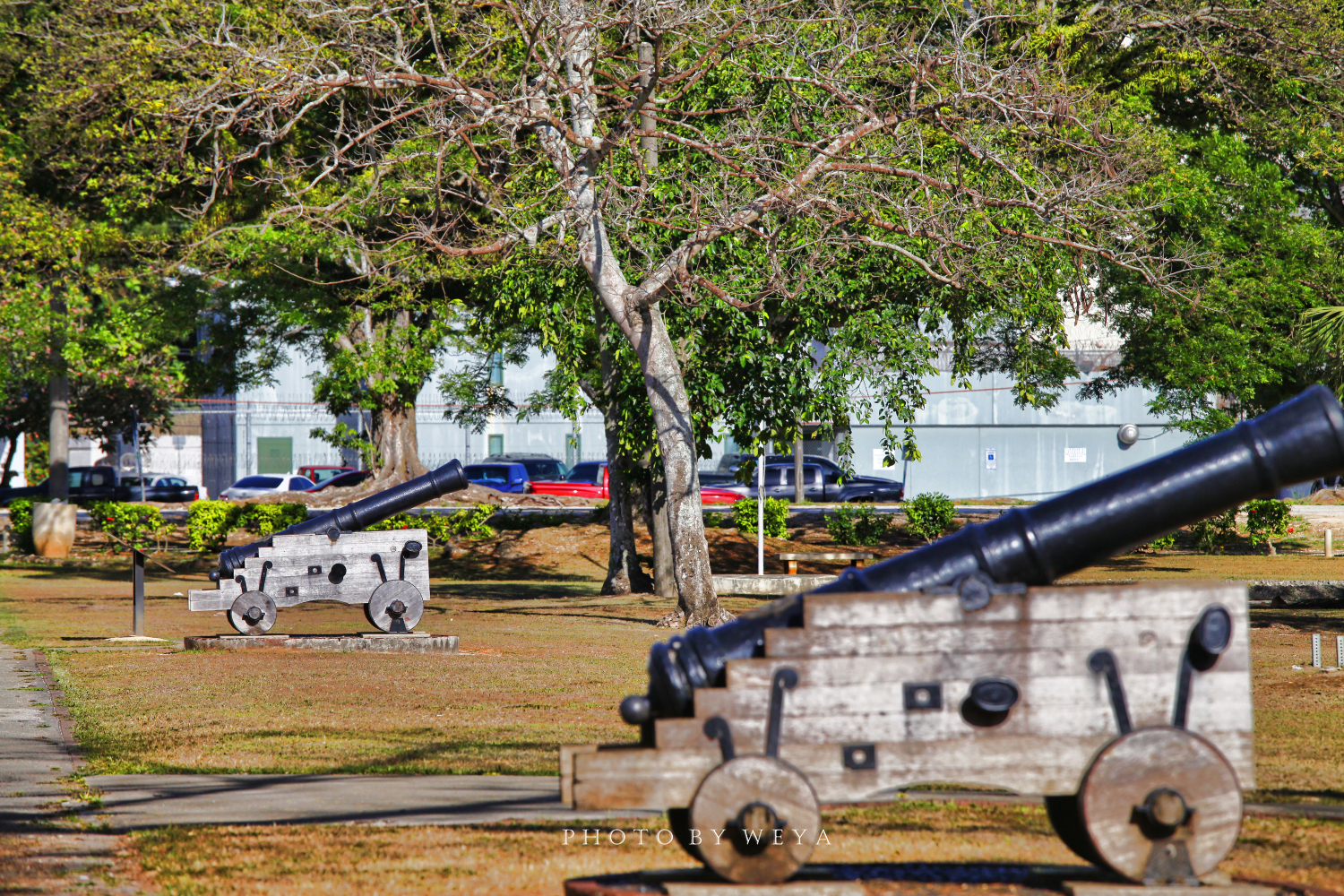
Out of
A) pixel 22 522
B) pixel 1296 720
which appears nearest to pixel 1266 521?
pixel 1296 720

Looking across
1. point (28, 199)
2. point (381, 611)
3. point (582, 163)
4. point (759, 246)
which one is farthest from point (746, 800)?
point (28, 199)

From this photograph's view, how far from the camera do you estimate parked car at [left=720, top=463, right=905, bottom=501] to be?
4097cm

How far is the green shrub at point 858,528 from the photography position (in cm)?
2747

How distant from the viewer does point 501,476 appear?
140ft

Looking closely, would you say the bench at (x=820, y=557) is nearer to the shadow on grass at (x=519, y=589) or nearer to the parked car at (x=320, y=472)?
the shadow on grass at (x=519, y=589)

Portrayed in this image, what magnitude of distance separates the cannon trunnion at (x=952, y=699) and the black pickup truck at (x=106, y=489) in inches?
1744

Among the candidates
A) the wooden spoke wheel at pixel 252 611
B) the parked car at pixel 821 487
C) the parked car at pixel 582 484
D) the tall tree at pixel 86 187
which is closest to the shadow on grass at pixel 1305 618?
the wooden spoke wheel at pixel 252 611

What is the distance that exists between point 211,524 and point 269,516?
3.89ft

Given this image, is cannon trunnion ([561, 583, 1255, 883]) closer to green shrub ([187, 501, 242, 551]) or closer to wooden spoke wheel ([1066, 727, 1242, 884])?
wooden spoke wheel ([1066, 727, 1242, 884])

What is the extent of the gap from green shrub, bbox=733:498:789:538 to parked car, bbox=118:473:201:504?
28759mm

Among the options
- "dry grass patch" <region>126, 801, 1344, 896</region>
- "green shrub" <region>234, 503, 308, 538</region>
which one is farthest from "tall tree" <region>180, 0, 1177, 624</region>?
"green shrub" <region>234, 503, 308, 538</region>

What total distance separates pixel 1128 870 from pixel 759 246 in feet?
40.0

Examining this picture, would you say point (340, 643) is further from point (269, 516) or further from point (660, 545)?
point (269, 516)

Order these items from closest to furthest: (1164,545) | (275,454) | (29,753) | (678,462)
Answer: (29,753)
(678,462)
(1164,545)
(275,454)
